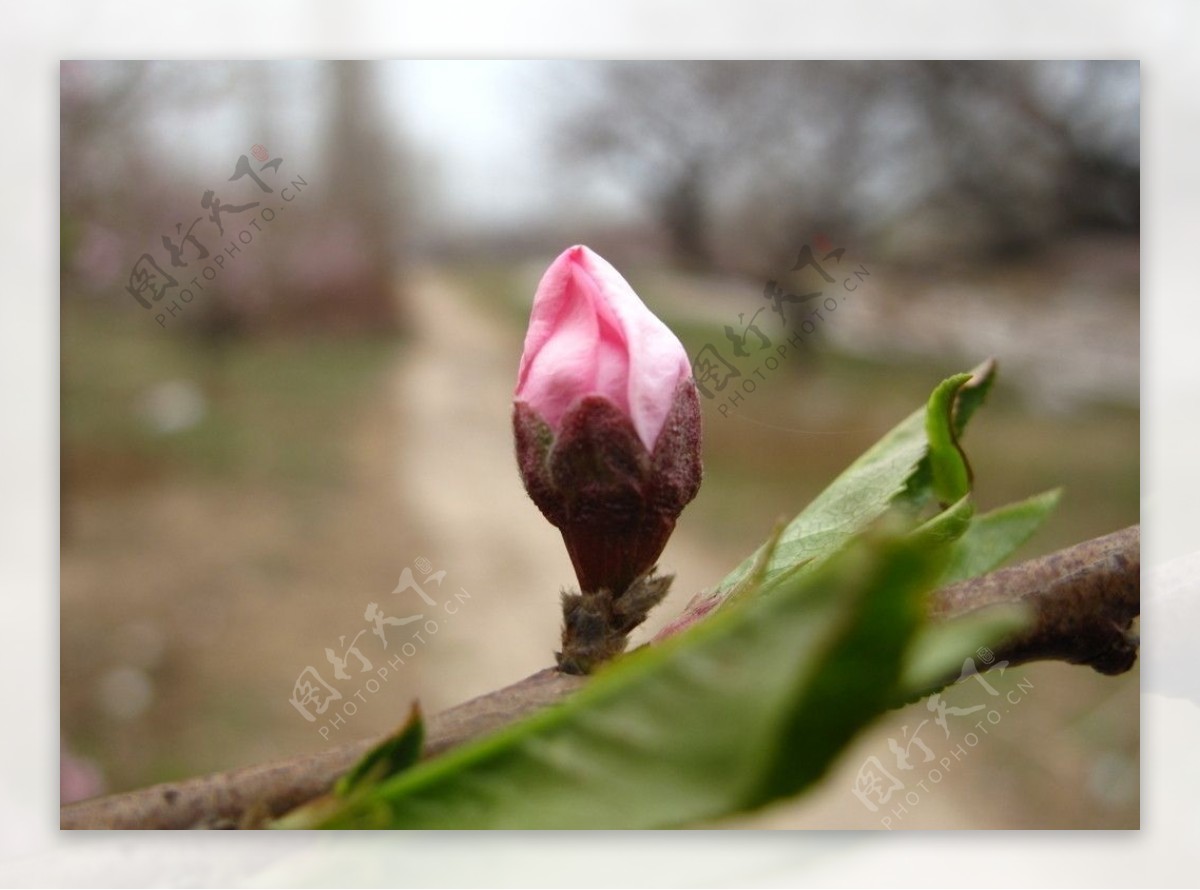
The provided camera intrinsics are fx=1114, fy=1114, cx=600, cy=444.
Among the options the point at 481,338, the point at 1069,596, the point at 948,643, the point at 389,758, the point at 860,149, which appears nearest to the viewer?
the point at 948,643

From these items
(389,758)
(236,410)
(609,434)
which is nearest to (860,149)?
(609,434)

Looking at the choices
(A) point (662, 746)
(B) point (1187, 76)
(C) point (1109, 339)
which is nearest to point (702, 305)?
(C) point (1109, 339)

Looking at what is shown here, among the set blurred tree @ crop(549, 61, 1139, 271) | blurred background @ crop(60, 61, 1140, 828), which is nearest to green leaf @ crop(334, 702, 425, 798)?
blurred background @ crop(60, 61, 1140, 828)

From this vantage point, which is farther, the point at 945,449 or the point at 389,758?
the point at 945,449

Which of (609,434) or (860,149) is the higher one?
(860,149)

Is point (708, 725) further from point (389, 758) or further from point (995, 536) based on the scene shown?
point (995, 536)

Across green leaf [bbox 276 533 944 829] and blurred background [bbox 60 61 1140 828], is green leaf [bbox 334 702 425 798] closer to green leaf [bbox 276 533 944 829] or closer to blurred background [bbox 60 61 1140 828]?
green leaf [bbox 276 533 944 829]

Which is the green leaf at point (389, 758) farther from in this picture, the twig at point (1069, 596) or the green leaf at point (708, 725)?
the twig at point (1069, 596)
